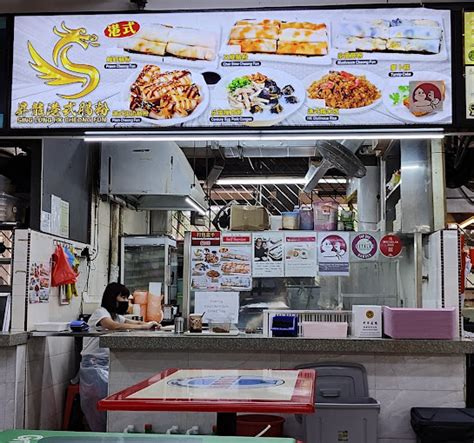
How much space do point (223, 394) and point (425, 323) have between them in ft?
7.87

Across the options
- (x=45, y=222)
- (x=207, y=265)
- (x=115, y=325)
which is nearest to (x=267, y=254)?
(x=207, y=265)

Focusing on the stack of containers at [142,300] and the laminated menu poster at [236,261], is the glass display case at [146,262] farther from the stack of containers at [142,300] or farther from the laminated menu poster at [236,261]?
the laminated menu poster at [236,261]

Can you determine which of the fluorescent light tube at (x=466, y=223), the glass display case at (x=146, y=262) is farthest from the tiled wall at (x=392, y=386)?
the fluorescent light tube at (x=466, y=223)

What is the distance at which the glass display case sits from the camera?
910 centimetres

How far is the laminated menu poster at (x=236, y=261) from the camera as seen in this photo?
7.46 metres

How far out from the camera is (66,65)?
14.9 ft

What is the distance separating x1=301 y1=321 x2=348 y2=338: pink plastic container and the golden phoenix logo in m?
2.28

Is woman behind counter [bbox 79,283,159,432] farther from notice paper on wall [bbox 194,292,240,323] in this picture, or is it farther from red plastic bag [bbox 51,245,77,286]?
notice paper on wall [bbox 194,292,240,323]

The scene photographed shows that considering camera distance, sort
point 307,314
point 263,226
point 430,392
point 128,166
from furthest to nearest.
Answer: point 128,166 → point 263,226 → point 307,314 → point 430,392

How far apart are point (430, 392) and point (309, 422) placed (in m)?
1.09

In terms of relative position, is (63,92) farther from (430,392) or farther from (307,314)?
(430,392)

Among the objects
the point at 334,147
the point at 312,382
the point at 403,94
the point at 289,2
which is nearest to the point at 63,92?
the point at 289,2

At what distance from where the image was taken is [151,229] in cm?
1113

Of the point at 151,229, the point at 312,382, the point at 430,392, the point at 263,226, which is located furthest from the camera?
the point at 151,229
